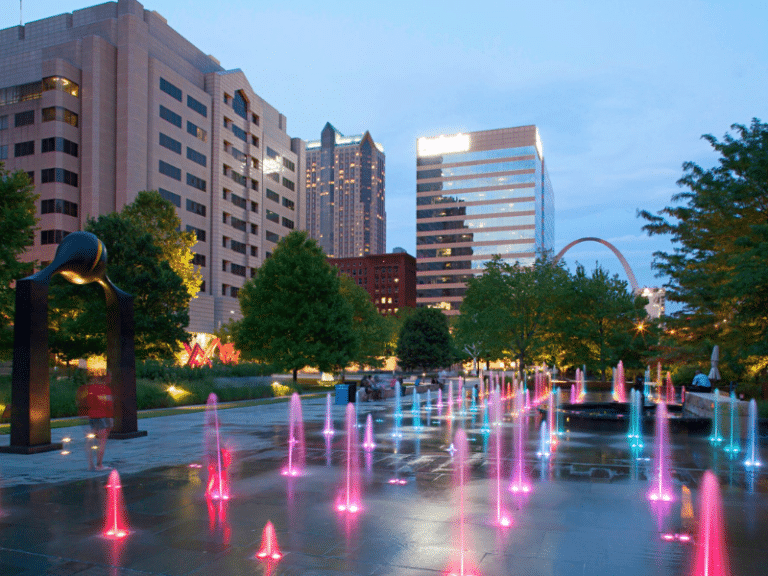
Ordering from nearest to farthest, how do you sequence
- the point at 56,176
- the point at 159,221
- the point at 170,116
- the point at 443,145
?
the point at 159,221 < the point at 56,176 < the point at 170,116 < the point at 443,145

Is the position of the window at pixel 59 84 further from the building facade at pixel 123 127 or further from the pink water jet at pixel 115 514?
the pink water jet at pixel 115 514

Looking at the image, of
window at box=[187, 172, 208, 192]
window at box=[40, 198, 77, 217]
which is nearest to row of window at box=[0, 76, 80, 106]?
window at box=[40, 198, 77, 217]

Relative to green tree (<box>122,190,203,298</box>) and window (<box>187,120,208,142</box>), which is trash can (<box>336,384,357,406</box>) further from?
window (<box>187,120,208,142</box>)

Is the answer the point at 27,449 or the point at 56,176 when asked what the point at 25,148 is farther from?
the point at 27,449

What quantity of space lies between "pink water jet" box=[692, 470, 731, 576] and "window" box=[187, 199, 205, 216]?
72.6 metres

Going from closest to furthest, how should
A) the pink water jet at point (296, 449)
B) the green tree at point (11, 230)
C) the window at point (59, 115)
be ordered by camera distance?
the pink water jet at point (296, 449), the green tree at point (11, 230), the window at point (59, 115)

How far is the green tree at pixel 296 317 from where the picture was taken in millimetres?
39781

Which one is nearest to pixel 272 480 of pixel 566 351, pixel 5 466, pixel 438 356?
pixel 5 466

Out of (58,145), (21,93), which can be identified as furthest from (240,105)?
(58,145)

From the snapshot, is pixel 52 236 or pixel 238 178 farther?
pixel 238 178

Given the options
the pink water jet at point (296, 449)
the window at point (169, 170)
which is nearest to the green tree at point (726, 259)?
the pink water jet at point (296, 449)

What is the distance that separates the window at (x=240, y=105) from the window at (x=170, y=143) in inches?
568

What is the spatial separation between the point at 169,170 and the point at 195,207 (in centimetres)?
607

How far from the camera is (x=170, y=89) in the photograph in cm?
7256
